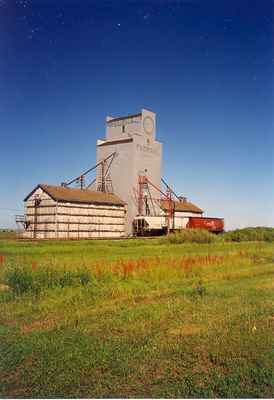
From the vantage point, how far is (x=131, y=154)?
47.9 m

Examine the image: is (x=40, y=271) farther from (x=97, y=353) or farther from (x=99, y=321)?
(x=97, y=353)

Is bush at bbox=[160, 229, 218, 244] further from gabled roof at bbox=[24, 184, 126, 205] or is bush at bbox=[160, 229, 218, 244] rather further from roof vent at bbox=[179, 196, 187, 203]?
roof vent at bbox=[179, 196, 187, 203]

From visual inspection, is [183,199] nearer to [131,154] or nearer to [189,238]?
[131,154]

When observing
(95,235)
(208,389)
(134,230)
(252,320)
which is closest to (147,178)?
(134,230)

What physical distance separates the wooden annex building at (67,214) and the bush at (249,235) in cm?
1323

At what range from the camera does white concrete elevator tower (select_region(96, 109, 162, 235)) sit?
158ft

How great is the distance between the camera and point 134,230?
157 ft

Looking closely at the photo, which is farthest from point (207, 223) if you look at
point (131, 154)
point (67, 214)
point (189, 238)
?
point (67, 214)

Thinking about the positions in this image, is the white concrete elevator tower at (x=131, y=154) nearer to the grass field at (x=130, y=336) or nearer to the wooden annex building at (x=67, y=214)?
the wooden annex building at (x=67, y=214)

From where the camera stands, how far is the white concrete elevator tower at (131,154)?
158 feet

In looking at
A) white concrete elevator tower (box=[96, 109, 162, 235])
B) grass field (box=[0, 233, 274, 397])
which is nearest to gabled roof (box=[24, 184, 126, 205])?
white concrete elevator tower (box=[96, 109, 162, 235])

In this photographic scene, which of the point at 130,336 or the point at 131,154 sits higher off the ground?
the point at 131,154

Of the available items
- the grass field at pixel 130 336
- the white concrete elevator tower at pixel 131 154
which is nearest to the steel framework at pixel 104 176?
the white concrete elevator tower at pixel 131 154

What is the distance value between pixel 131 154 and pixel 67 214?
1211 centimetres
